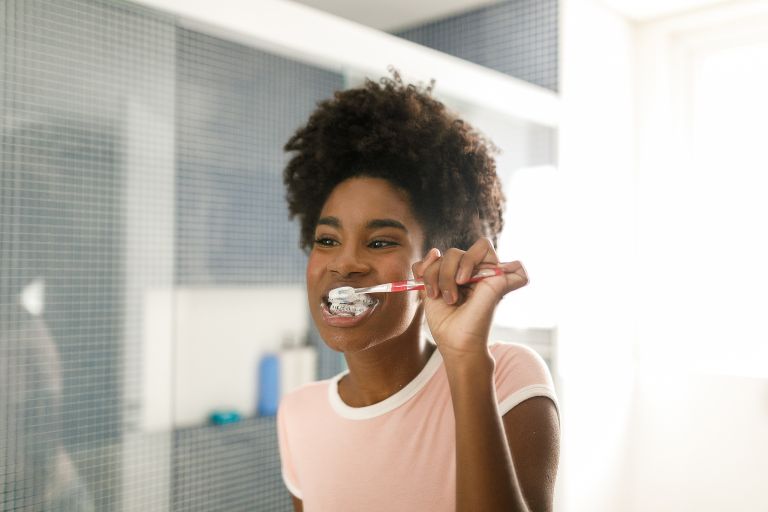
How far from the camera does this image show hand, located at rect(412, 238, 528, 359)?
0.63 m

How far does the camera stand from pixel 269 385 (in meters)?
1.20

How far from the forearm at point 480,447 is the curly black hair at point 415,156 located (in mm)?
302

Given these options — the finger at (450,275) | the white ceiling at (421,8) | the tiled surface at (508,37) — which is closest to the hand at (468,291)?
the finger at (450,275)

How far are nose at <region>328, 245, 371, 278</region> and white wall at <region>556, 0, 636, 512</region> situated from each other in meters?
1.07

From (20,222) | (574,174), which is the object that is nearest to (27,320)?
(20,222)

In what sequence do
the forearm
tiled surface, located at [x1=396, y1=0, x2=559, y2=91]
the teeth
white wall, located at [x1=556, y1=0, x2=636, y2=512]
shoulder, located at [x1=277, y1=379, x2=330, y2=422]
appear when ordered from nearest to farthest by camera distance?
the forearm
the teeth
shoulder, located at [x1=277, y1=379, x2=330, y2=422]
white wall, located at [x1=556, y1=0, x2=636, y2=512]
tiled surface, located at [x1=396, y1=0, x2=559, y2=91]

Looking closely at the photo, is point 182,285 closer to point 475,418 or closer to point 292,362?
point 292,362

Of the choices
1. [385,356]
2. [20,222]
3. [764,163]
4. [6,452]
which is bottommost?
[6,452]

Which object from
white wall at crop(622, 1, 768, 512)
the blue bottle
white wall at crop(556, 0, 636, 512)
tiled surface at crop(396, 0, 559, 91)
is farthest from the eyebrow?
white wall at crop(622, 1, 768, 512)

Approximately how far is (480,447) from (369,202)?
362 millimetres

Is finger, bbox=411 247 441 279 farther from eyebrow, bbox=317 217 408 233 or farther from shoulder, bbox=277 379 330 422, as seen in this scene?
shoulder, bbox=277 379 330 422

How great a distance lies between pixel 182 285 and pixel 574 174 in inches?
47.7

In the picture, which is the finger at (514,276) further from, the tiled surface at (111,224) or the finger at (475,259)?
the tiled surface at (111,224)

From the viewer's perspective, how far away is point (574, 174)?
1.89 metres
